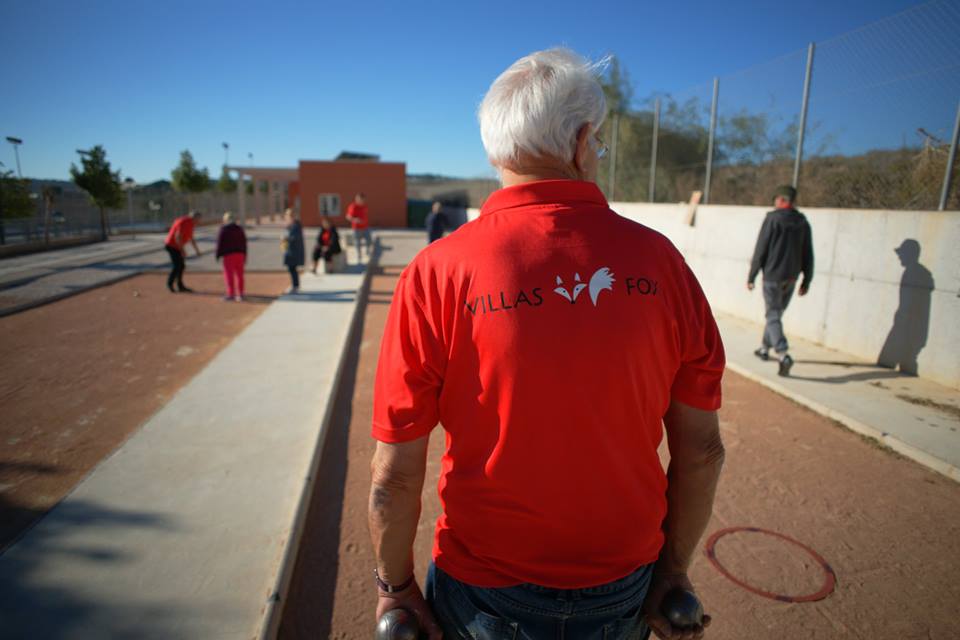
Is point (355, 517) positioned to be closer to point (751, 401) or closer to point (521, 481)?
point (521, 481)

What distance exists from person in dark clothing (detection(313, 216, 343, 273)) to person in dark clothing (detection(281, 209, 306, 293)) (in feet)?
6.26

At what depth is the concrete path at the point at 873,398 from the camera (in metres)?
4.39

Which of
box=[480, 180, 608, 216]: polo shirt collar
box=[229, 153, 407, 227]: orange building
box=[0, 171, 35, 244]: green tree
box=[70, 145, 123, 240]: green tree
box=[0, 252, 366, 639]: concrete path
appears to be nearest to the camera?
box=[480, 180, 608, 216]: polo shirt collar

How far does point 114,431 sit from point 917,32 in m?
9.46

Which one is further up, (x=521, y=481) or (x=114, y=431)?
(x=521, y=481)

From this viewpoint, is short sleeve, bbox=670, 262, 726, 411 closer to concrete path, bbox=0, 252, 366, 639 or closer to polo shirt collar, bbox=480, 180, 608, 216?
polo shirt collar, bbox=480, 180, 608, 216

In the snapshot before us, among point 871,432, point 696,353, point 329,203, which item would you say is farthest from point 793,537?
point 329,203

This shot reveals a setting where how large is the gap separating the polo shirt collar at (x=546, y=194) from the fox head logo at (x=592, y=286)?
0.21m

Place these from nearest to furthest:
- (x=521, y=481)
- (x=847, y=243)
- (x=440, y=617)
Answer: (x=521, y=481) → (x=440, y=617) → (x=847, y=243)

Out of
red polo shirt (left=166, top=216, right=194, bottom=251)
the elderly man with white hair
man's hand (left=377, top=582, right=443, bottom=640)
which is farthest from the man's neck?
red polo shirt (left=166, top=216, right=194, bottom=251)

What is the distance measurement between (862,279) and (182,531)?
752cm

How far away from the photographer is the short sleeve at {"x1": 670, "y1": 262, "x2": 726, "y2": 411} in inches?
51.9

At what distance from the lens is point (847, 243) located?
22.3ft

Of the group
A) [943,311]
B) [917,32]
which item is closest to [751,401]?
[943,311]
